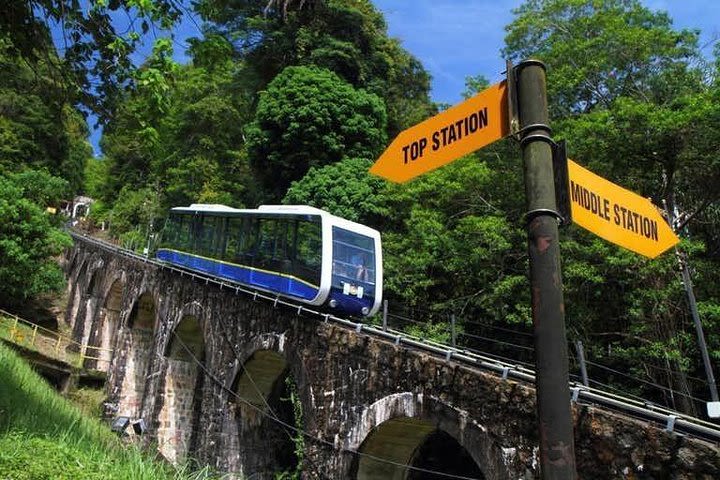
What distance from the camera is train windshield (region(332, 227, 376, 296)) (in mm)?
11602

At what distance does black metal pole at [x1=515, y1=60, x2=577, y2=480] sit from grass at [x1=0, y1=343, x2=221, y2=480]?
391cm

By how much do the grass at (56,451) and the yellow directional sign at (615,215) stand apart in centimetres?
410

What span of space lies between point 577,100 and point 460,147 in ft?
48.6

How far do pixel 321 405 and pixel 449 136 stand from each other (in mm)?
8140

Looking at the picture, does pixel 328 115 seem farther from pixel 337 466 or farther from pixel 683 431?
pixel 683 431

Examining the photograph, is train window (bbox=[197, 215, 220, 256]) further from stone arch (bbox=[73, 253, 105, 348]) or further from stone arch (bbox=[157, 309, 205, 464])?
stone arch (bbox=[73, 253, 105, 348])

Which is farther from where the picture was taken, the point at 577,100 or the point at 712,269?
the point at 577,100

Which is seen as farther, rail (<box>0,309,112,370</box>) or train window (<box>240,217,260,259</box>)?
rail (<box>0,309,112,370</box>)

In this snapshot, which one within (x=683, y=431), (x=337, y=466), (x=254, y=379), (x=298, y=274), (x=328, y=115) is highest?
(x=328, y=115)

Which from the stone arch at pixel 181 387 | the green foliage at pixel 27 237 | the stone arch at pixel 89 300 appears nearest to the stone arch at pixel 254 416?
the stone arch at pixel 181 387

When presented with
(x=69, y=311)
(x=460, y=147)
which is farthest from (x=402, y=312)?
(x=69, y=311)

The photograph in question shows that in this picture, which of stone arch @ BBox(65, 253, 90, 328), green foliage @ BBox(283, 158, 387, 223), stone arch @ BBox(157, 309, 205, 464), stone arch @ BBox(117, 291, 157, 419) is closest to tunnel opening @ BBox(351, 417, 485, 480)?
stone arch @ BBox(157, 309, 205, 464)

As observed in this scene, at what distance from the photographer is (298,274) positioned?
11.9 metres

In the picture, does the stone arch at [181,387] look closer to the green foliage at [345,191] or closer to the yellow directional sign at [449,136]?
the green foliage at [345,191]
